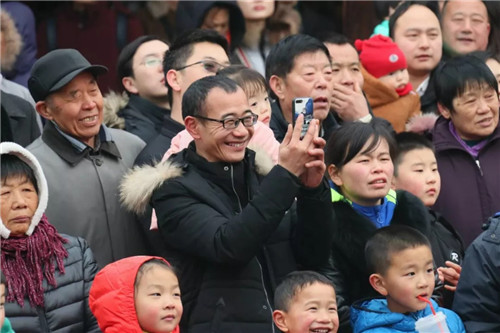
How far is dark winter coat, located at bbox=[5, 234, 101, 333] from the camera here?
5.11 m

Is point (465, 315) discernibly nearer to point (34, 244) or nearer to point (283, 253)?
point (283, 253)

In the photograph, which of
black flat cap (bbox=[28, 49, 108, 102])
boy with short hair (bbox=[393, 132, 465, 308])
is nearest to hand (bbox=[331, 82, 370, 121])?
boy with short hair (bbox=[393, 132, 465, 308])

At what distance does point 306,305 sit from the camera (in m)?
5.14

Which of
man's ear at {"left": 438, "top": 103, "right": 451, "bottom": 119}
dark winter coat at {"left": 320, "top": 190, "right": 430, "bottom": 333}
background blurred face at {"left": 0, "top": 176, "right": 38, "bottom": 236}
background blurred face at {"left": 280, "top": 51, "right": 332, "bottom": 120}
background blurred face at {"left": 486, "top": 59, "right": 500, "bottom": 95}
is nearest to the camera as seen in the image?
background blurred face at {"left": 0, "top": 176, "right": 38, "bottom": 236}

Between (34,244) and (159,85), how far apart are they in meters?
2.53

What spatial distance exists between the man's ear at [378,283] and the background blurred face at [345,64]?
6.71ft

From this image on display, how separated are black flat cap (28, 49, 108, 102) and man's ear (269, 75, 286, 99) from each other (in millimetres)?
1137

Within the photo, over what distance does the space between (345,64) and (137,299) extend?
2894 millimetres

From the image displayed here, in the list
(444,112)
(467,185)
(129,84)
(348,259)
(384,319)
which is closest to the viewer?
(384,319)

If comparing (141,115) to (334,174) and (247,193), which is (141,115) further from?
(247,193)

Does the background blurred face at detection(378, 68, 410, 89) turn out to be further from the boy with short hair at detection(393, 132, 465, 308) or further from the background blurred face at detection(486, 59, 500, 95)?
the boy with short hair at detection(393, 132, 465, 308)

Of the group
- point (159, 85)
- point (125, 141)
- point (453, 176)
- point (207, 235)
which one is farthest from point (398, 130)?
point (207, 235)

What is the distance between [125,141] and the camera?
21.3 ft

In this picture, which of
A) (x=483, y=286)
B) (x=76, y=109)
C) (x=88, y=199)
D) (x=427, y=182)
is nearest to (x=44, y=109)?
(x=76, y=109)
